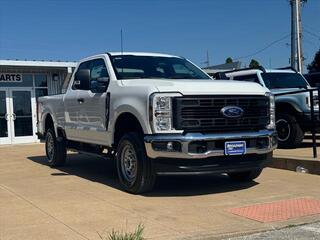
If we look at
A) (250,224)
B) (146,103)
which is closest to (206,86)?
(146,103)

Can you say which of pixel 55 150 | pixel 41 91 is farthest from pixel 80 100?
pixel 41 91

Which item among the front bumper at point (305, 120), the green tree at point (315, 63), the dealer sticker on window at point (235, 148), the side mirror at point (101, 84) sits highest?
the green tree at point (315, 63)

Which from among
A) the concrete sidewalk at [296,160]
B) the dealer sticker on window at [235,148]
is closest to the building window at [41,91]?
the concrete sidewalk at [296,160]

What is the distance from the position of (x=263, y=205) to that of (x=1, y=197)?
3.77 m

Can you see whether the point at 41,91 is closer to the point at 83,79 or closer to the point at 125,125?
the point at 83,79

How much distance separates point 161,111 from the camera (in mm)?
7113

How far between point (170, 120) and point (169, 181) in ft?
7.40

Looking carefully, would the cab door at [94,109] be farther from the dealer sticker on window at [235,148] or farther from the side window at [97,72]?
the dealer sticker on window at [235,148]

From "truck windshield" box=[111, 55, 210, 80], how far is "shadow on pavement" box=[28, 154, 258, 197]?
1.78m

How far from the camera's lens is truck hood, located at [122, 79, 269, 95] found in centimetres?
723

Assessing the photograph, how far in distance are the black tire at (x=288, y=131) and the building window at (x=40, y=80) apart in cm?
1064

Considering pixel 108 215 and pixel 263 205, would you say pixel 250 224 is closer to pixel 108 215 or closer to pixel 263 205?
pixel 263 205

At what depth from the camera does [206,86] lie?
743cm

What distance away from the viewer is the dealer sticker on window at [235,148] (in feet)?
24.1
